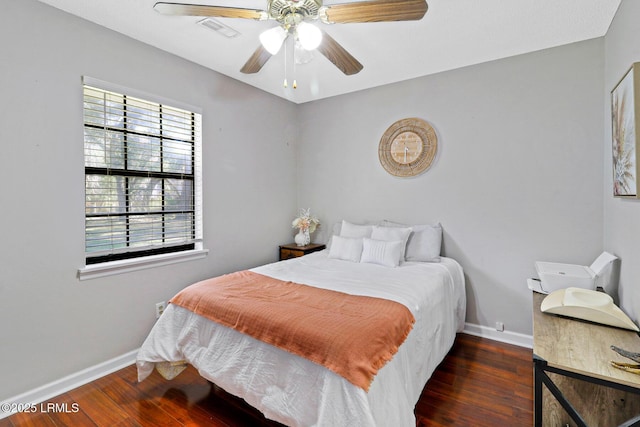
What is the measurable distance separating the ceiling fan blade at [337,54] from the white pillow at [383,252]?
1.58 m

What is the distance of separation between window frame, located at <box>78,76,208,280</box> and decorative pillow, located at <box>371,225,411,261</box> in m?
1.77

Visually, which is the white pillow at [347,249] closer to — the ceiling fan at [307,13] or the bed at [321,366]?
the bed at [321,366]

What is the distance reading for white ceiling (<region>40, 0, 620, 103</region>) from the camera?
204cm

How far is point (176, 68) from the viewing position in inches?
109

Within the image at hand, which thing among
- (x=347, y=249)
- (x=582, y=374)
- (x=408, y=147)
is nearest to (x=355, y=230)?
(x=347, y=249)

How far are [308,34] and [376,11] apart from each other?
391mm

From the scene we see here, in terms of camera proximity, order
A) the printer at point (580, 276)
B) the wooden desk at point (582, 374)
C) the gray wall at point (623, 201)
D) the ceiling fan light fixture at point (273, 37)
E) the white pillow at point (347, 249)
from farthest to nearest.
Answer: the white pillow at point (347, 249) → the printer at point (580, 276) → the ceiling fan light fixture at point (273, 37) → the gray wall at point (623, 201) → the wooden desk at point (582, 374)

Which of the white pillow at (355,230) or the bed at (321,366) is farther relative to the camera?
the white pillow at (355,230)

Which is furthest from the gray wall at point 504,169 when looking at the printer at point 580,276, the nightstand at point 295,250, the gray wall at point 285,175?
the nightstand at point 295,250

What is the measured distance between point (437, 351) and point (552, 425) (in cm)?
68

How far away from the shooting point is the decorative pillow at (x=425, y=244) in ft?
9.74

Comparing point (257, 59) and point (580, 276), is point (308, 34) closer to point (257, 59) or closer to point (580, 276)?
point (257, 59)

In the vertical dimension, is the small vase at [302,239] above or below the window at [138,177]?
below

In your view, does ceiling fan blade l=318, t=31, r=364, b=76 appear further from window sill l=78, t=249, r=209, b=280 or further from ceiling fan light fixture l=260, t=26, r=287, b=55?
window sill l=78, t=249, r=209, b=280
